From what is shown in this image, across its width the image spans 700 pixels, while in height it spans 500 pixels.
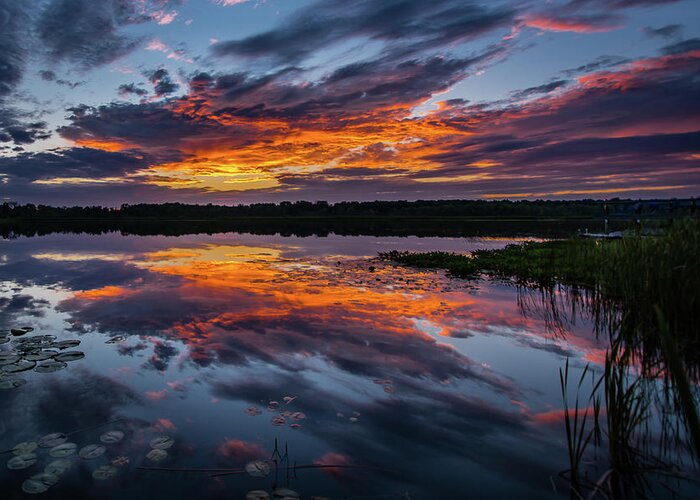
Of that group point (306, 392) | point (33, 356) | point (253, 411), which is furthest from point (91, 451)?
point (33, 356)

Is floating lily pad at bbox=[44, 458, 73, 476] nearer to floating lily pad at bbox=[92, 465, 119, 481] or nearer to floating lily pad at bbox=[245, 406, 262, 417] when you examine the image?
floating lily pad at bbox=[92, 465, 119, 481]

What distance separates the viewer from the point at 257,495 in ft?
16.5

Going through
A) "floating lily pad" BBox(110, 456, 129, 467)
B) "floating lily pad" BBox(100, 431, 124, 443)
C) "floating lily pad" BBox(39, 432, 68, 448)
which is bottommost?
"floating lily pad" BBox(110, 456, 129, 467)

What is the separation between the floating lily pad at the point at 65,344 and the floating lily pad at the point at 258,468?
7.78 metres

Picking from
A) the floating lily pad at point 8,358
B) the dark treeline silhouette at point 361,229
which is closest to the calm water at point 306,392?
the floating lily pad at point 8,358

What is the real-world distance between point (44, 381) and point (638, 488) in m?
10.5

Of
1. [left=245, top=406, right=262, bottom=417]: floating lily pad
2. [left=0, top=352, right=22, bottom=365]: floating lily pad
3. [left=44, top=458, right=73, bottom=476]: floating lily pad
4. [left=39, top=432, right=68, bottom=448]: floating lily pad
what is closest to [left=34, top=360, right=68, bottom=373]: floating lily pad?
[left=0, top=352, right=22, bottom=365]: floating lily pad

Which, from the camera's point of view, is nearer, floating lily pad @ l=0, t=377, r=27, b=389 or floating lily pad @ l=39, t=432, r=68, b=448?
floating lily pad @ l=39, t=432, r=68, b=448

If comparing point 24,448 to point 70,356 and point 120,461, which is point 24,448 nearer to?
point 120,461

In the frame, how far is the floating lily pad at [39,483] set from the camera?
16.7 ft

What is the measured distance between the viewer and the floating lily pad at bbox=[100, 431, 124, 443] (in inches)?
247

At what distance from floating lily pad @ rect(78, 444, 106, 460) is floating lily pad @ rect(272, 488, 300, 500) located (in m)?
2.78

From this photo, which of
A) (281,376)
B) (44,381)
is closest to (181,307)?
(44,381)

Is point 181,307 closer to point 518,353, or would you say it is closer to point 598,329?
point 518,353
